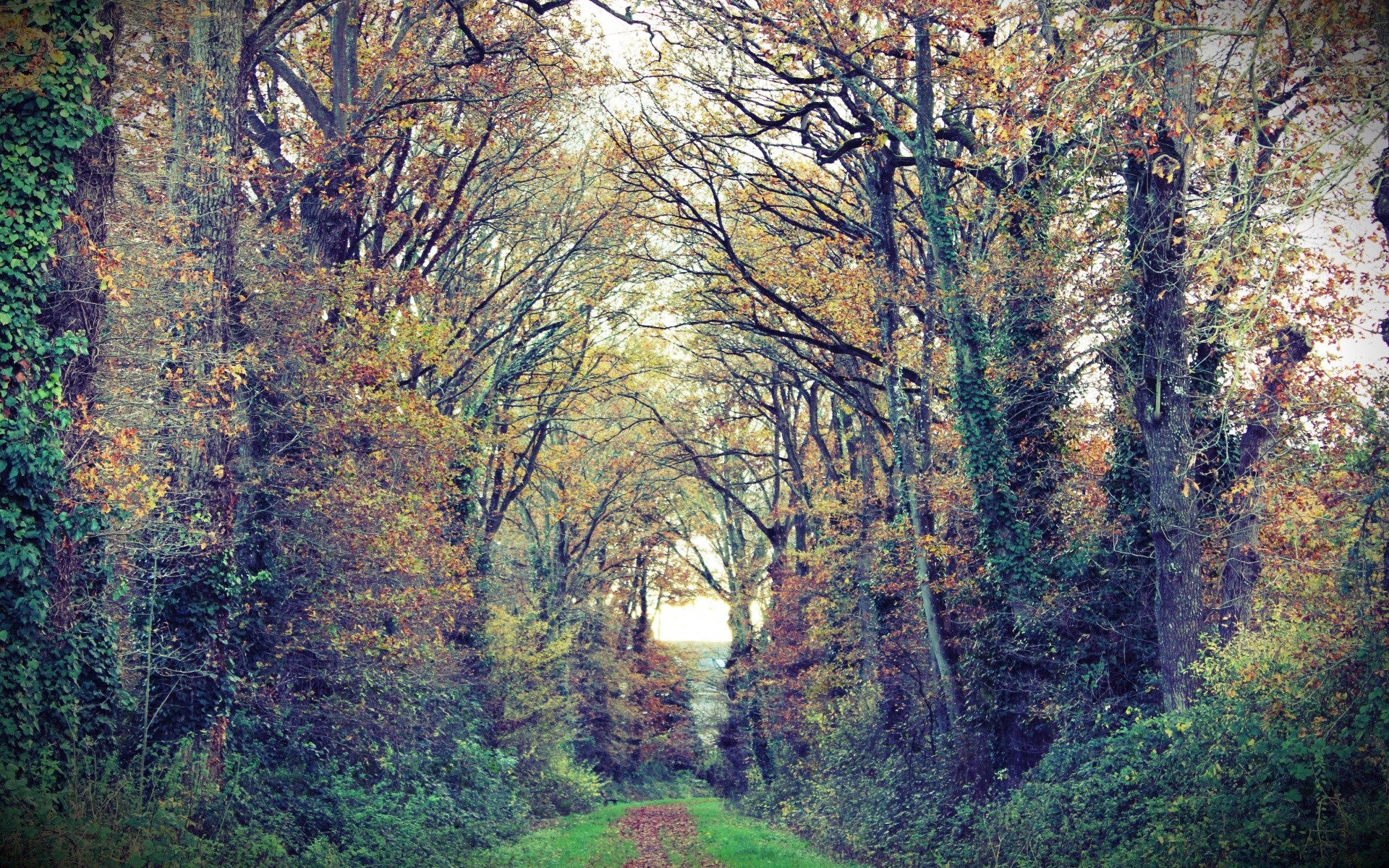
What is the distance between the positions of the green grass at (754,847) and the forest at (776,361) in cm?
32

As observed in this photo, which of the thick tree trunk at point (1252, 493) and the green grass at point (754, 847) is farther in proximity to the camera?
the green grass at point (754, 847)

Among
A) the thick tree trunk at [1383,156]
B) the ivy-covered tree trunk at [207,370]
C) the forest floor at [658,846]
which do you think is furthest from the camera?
the forest floor at [658,846]

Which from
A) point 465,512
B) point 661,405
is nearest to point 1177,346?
point 465,512

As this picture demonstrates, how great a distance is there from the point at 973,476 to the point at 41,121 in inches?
466

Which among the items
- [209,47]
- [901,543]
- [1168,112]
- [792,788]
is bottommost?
[792,788]

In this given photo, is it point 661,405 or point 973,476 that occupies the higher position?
point 661,405

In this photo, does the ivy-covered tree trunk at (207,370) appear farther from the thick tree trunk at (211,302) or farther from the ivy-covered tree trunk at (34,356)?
the ivy-covered tree trunk at (34,356)

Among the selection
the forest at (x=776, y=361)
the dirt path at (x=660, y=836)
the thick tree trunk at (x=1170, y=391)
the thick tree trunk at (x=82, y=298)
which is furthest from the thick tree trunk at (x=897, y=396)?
the thick tree trunk at (x=82, y=298)

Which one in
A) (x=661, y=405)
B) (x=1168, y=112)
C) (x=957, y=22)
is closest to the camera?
(x=1168, y=112)

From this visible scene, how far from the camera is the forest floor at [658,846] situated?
14426 millimetres

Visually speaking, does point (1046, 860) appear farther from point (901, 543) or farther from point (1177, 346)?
point (901, 543)

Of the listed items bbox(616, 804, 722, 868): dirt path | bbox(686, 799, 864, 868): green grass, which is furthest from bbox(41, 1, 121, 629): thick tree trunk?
bbox(686, 799, 864, 868): green grass

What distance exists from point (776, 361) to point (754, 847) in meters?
9.84

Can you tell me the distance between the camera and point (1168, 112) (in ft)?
31.5
